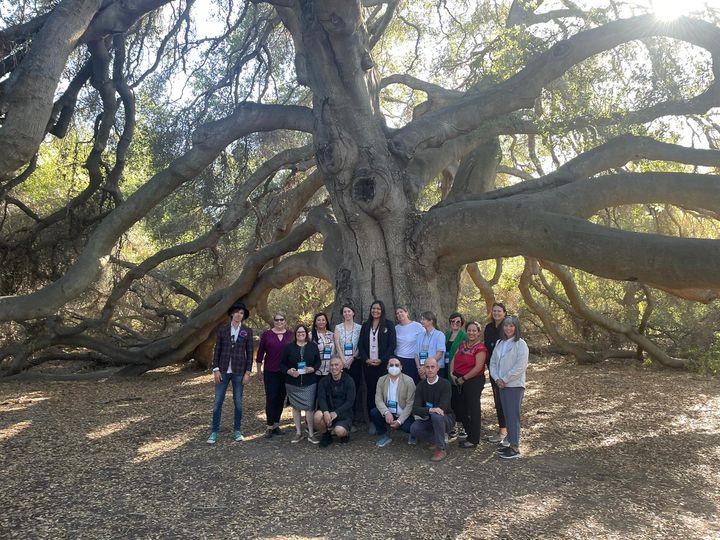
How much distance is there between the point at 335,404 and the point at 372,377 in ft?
1.86

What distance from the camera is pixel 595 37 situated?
7.69 metres

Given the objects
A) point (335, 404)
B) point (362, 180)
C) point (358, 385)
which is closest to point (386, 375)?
point (335, 404)

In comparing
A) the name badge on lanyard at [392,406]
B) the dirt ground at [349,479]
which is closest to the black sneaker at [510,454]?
the dirt ground at [349,479]

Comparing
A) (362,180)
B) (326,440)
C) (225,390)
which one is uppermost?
(362,180)

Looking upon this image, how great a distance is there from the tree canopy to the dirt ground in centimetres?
162

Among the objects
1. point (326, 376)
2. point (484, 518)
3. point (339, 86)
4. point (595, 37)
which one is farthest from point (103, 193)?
point (484, 518)

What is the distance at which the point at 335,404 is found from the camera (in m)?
6.61

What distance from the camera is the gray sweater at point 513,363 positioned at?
6031mm

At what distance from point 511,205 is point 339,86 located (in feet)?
8.72

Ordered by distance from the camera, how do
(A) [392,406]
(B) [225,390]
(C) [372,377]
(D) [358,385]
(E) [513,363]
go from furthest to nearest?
(D) [358,385] < (C) [372,377] < (B) [225,390] < (A) [392,406] < (E) [513,363]

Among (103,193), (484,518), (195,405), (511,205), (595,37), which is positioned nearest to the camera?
(484,518)

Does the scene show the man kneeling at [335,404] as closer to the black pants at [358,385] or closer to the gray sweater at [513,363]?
the black pants at [358,385]

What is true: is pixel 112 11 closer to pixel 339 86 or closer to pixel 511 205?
pixel 339 86

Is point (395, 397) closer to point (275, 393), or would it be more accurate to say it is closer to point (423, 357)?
point (423, 357)
